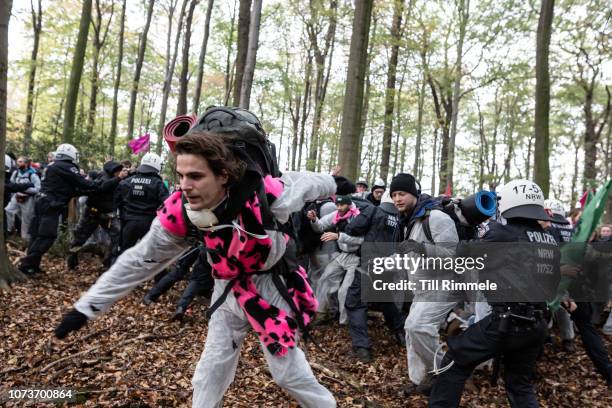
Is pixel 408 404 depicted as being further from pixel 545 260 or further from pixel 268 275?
pixel 268 275

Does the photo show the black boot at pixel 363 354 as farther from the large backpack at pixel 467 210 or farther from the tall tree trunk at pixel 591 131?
the tall tree trunk at pixel 591 131

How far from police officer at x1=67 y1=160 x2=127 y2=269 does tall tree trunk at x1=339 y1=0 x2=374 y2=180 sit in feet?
14.2

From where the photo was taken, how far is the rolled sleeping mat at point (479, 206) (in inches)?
173

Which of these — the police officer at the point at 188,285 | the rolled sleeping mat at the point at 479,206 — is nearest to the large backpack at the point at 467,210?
the rolled sleeping mat at the point at 479,206

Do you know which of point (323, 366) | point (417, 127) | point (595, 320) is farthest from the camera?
point (417, 127)

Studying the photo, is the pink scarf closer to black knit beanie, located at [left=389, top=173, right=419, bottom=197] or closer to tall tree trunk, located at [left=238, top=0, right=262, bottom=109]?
black knit beanie, located at [left=389, top=173, right=419, bottom=197]

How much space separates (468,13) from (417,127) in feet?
21.8

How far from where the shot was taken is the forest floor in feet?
13.4

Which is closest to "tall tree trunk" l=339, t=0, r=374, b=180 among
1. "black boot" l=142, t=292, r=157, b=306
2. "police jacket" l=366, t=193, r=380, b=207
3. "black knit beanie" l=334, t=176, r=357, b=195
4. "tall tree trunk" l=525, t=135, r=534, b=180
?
"police jacket" l=366, t=193, r=380, b=207

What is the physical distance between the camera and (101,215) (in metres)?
8.48

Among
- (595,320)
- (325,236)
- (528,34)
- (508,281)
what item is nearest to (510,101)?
(528,34)

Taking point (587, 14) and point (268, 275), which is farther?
point (587, 14)

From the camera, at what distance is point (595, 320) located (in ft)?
22.5

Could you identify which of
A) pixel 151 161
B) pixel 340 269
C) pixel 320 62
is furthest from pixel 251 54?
pixel 320 62
